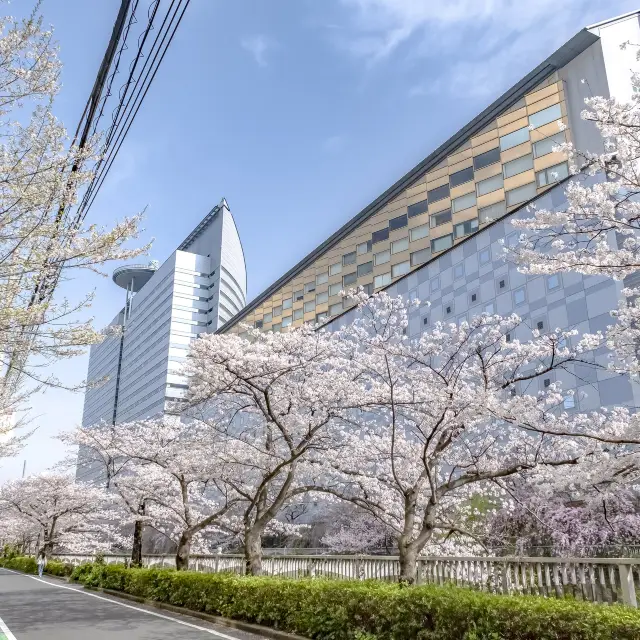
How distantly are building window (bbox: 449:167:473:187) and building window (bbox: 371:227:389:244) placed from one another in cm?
728

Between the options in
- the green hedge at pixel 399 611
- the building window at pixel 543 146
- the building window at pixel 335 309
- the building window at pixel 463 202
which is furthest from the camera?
the building window at pixel 335 309

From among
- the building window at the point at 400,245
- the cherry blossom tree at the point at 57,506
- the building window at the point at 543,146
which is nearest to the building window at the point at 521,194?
the building window at the point at 543,146

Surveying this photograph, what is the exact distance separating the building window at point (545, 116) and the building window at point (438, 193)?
7269 millimetres

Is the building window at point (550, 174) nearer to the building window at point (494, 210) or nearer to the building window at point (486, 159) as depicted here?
the building window at point (494, 210)

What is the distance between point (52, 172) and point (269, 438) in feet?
35.7

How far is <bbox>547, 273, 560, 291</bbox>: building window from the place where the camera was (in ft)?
98.7

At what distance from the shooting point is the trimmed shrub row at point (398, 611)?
21.7 ft

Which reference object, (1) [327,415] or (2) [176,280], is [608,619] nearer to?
(1) [327,415]

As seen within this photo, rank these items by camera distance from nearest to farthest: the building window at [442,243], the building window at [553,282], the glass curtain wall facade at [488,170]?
the building window at [553,282] < the glass curtain wall facade at [488,170] < the building window at [442,243]

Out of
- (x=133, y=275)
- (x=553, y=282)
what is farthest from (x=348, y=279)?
(x=133, y=275)

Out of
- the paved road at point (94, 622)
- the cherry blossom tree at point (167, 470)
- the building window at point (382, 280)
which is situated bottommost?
the paved road at point (94, 622)

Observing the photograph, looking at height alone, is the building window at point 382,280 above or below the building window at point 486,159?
below

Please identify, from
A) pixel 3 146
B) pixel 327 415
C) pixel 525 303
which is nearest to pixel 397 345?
pixel 327 415

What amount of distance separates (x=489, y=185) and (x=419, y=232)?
6648mm
